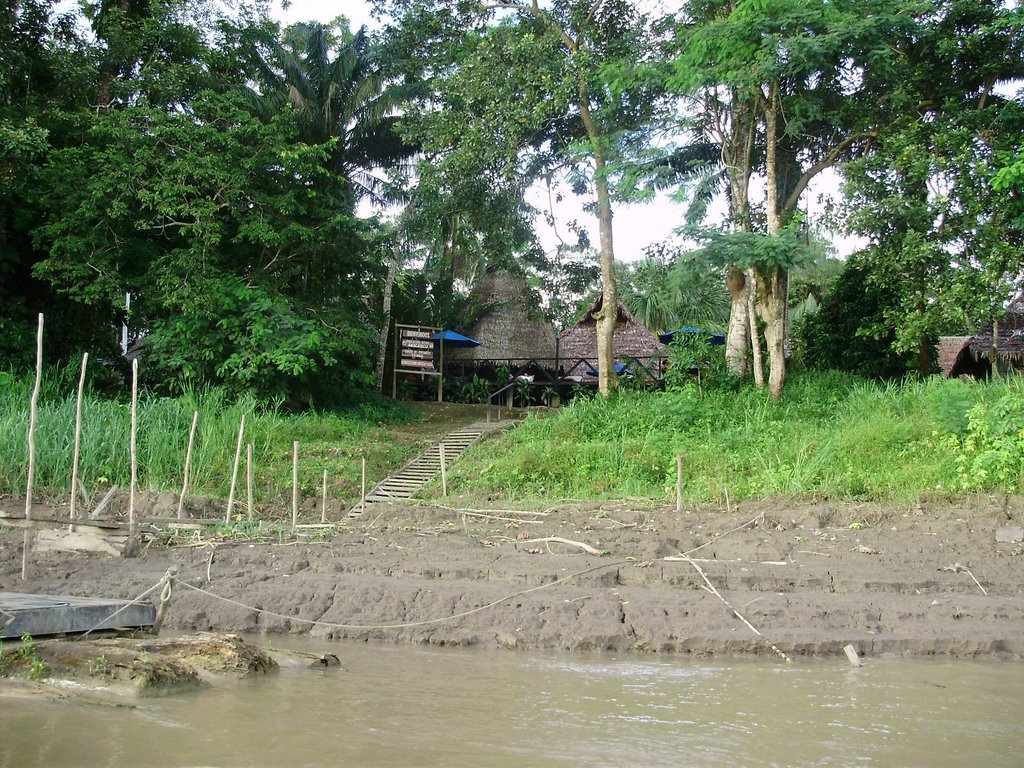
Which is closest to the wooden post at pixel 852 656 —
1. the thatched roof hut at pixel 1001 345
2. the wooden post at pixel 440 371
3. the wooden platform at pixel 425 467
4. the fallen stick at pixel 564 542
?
the fallen stick at pixel 564 542

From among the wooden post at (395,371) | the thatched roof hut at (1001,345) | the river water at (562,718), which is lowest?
the river water at (562,718)

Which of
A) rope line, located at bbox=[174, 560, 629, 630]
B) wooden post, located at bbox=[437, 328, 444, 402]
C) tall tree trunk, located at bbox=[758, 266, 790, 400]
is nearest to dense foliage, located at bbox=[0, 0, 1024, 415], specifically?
tall tree trunk, located at bbox=[758, 266, 790, 400]

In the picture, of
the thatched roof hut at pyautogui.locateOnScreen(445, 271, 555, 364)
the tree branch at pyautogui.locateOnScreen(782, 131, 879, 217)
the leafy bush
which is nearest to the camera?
the leafy bush

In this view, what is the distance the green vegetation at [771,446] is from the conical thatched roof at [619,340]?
6705mm

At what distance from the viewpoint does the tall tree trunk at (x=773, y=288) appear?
15914 mm

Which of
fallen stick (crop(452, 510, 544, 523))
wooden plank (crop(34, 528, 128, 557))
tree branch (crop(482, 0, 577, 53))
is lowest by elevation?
wooden plank (crop(34, 528, 128, 557))

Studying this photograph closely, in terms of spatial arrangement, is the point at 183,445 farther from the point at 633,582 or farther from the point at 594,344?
the point at 594,344

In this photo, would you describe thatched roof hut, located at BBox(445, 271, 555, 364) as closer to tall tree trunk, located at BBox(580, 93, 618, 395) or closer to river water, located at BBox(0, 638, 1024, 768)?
tall tree trunk, located at BBox(580, 93, 618, 395)

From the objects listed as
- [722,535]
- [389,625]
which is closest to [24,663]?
[389,625]

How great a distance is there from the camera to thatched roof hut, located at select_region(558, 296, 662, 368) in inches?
947

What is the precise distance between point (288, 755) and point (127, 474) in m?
9.97

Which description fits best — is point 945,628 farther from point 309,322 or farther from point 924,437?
point 309,322

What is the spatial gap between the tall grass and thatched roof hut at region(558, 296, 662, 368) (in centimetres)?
838

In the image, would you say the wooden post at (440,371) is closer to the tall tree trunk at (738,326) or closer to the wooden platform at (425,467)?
the wooden platform at (425,467)
